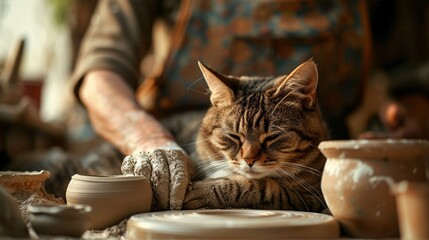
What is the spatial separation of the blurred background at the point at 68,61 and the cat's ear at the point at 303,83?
1.15 m

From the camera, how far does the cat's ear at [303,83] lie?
5.66ft

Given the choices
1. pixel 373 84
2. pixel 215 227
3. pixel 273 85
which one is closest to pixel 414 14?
pixel 373 84

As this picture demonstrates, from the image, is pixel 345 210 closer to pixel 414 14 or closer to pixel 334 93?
pixel 334 93

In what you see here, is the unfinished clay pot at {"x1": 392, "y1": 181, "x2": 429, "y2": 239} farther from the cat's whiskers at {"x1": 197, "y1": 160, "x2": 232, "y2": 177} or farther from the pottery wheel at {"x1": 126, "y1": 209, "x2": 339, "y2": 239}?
the cat's whiskers at {"x1": 197, "y1": 160, "x2": 232, "y2": 177}

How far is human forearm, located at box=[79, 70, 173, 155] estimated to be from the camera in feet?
6.78

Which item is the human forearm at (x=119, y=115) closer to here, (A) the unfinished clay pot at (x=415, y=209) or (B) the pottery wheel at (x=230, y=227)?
(B) the pottery wheel at (x=230, y=227)

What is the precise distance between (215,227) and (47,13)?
3.52 metres

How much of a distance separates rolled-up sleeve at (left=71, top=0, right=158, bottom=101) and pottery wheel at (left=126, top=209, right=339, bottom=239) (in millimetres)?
1256

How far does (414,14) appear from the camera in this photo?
351cm

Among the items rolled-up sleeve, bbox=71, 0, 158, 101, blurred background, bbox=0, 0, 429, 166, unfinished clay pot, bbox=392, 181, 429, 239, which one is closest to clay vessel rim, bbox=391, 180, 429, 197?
unfinished clay pot, bbox=392, 181, 429, 239

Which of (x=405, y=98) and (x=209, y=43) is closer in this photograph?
(x=209, y=43)

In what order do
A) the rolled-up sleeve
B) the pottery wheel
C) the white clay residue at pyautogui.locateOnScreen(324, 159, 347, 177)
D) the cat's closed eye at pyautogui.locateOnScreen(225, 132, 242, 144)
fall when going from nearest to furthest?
1. the pottery wheel
2. the white clay residue at pyautogui.locateOnScreen(324, 159, 347, 177)
3. the cat's closed eye at pyautogui.locateOnScreen(225, 132, 242, 144)
4. the rolled-up sleeve

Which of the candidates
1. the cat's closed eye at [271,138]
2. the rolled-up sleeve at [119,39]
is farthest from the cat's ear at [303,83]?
the rolled-up sleeve at [119,39]

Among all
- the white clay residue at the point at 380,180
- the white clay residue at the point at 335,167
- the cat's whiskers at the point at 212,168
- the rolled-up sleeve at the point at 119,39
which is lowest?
the cat's whiskers at the point at 212,168
